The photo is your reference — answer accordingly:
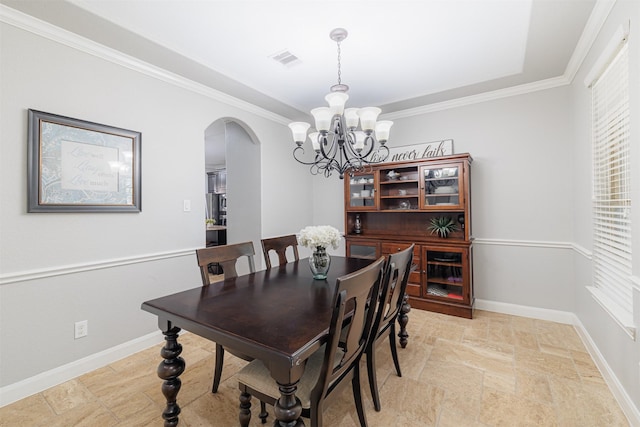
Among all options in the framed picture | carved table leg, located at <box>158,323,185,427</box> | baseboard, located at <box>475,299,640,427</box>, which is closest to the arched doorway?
the framed picture

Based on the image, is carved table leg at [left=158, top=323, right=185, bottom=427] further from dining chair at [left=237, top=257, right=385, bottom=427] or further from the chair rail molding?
the chair rail molding

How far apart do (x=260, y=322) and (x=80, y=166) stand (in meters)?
2.00

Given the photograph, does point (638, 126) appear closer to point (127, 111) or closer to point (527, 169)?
point (527, 169)

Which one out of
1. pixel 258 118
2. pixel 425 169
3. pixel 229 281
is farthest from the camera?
pixel 258 118

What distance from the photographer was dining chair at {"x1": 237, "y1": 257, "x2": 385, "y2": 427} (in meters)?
1.20

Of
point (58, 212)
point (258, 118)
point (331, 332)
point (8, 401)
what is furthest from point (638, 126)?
point (8, 401)

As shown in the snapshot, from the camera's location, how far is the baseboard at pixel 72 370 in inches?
75.4

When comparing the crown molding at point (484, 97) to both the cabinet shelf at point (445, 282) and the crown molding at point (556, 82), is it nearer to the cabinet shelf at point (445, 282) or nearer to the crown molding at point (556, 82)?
the crown molding at point (556, 82)

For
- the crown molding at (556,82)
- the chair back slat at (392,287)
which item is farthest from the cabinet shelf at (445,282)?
the crown molding at (556,82)

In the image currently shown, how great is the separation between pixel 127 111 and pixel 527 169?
406cm

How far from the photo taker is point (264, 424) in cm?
168

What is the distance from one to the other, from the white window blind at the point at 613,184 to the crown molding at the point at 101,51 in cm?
336

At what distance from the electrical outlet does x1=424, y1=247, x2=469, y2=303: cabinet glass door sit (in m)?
3.29

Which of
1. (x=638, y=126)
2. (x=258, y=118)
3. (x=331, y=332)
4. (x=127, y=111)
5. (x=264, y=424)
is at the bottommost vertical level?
→ (x=264, y=424)
